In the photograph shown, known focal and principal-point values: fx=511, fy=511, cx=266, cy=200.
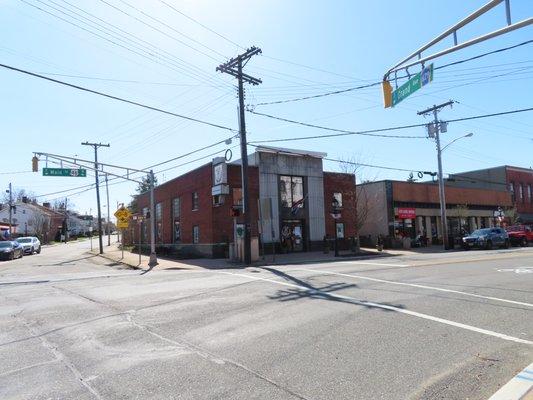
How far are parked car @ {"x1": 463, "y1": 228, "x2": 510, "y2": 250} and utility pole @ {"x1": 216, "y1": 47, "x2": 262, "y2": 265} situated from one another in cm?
1930

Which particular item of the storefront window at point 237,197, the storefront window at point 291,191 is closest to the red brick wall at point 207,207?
the storefront window at point 237,197

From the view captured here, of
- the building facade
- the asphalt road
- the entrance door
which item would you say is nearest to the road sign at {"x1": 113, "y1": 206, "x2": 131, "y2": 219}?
the entrance door

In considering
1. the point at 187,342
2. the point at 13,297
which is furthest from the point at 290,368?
the point at 13,297

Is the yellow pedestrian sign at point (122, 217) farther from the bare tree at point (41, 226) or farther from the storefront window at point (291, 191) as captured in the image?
the bare tree at point (41, 226)

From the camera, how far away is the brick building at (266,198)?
1280 inches

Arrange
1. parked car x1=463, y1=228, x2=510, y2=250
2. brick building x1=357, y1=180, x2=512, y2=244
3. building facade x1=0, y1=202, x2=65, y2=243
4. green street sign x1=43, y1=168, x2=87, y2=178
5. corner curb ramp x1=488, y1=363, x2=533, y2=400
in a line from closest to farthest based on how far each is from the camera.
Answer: corner curb ramp x1=488, y1=363, x2=533, y2=400, green street sign x1=43, y1=168, x2=87, y2=178, parked car x1=463, y1=228, x2=510, y2=250, brick building x1=357, y1=180, x2=512, y2=244, building facade x1=0, y1=202, x2=65, y2=243

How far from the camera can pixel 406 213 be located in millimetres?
43781

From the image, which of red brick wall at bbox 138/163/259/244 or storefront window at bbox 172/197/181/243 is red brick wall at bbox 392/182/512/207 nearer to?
red brick wall at bbox 138/163/259/244

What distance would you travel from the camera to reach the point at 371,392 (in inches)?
218

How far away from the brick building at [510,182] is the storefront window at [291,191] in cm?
3047

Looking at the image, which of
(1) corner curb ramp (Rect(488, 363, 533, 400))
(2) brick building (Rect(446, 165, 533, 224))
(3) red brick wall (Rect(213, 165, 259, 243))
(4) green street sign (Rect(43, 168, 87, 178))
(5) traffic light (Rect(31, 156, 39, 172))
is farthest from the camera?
(2) brick building (Rect(446, 165, 533, 224))

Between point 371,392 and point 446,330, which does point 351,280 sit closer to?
point 446,330

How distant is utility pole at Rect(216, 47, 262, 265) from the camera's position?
27234 mm

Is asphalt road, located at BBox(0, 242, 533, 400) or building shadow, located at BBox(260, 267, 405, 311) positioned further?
building shadow, located at BBox(260, 267, 405, 311)
